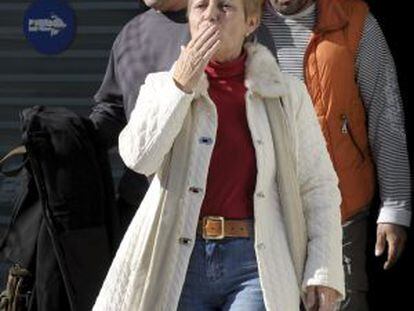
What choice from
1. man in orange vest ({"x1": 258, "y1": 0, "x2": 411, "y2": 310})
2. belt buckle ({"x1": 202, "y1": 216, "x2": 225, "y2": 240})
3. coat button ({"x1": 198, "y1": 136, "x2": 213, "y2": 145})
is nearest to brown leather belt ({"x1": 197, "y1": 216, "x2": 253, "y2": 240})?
belt buckle ({"x1": 202, "y1": 216, "x2": 225, "y2": 240})

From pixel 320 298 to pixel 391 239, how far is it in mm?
1422

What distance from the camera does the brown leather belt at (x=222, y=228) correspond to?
351 centimetres

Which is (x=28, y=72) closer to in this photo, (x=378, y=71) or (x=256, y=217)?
(x=378, y=71)

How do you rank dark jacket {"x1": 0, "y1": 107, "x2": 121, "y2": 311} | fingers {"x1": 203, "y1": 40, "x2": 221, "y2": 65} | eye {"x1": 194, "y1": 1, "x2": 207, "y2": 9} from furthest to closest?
1. dark jacket {"x1": 0, "y1": 107, "x2": 121, "y2": 311}
2. eye {"x1": 194, "y1": 1, "x2": 207, "y2": 9}
3. fingers {"x1": 203, "y1": 40, "x2": 221, "y2": 65}

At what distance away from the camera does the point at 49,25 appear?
6473 millimetres

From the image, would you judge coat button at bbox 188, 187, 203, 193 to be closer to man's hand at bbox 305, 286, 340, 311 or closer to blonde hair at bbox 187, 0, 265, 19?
man's hand at bbox 305, 286, 340, 311

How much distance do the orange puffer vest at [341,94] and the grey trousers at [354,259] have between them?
0.19 feet

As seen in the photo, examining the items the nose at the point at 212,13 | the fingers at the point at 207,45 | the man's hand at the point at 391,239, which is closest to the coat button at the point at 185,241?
the fingers at the point at 207,45

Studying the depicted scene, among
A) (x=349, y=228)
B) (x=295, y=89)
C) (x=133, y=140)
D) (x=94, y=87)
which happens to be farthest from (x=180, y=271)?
(x=94, y=87)

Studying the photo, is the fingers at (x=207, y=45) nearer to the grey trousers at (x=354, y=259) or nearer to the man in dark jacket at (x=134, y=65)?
the man in dark jacket at (x=134, y=65)

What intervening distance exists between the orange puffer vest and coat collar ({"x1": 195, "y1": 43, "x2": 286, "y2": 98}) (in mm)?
1127

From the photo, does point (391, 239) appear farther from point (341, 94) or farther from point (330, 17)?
point (330, 17)

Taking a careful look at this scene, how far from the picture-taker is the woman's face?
357 cm

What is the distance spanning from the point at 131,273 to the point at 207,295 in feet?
0.77
